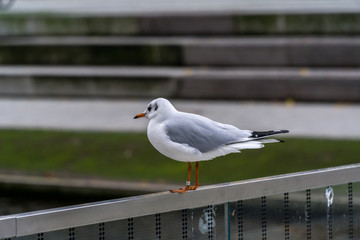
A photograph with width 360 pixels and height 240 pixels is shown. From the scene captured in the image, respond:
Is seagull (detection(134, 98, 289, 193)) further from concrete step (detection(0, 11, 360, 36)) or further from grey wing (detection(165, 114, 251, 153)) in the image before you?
concrete step (detection(0, 11, 360, 36))

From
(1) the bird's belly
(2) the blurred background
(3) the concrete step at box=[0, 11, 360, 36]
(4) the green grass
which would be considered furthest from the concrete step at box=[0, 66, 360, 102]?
(1) the bird's belly

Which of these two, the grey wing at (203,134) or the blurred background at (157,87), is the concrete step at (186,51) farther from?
the grey wing at (203,134)

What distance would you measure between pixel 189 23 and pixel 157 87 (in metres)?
2.18

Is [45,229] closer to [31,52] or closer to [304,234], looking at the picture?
[304,234]

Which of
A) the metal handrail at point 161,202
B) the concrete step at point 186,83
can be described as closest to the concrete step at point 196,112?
the concrete step at point 186,83

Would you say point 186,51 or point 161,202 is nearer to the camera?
point 161,202

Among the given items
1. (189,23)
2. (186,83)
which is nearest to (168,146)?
(186,83)

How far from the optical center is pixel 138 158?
31.7ft

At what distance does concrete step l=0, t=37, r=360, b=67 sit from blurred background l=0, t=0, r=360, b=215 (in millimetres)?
21

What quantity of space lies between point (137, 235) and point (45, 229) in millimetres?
532

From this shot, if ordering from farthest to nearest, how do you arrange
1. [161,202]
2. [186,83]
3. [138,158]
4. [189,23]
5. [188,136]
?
[189,23]
[186,83]
[138,158]
[188,136]
[161,202]

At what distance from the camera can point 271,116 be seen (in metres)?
11.6

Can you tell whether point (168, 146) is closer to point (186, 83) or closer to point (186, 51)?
point (186, 83)

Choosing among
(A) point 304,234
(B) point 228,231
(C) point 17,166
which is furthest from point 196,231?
(C) point 17,166
